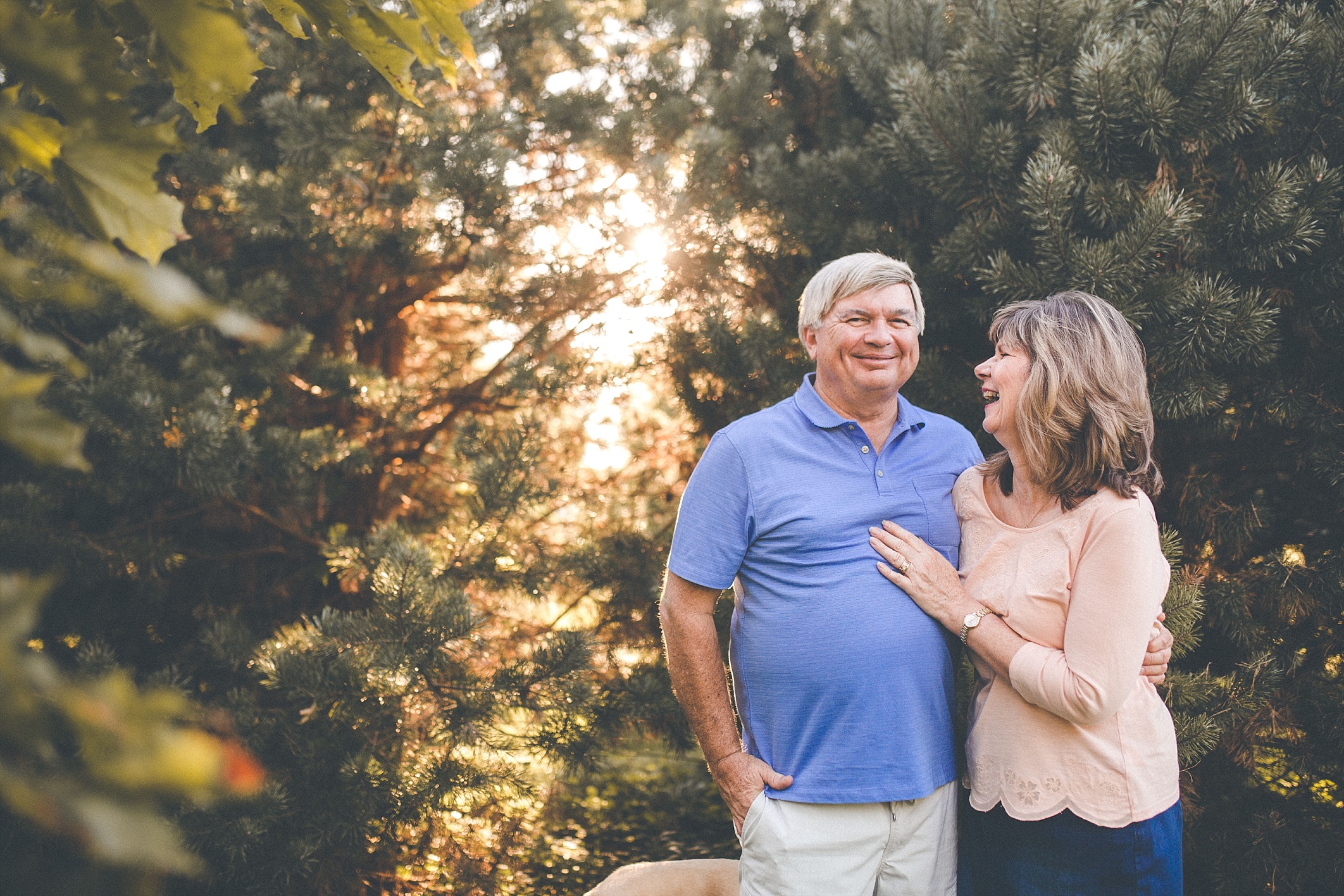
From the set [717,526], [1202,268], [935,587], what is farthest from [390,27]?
[1202,268]

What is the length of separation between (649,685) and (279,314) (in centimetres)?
252

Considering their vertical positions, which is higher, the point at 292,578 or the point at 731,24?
the point at 731,24

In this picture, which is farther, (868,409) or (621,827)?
(621,827)

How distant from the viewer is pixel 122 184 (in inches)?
28.5

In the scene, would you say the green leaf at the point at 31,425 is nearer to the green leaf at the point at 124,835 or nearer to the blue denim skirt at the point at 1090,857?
the green leaf at the point at 124,835

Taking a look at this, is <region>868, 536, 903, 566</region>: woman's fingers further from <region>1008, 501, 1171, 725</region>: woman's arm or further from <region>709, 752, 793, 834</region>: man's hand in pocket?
<region>709, 752, 793, 834</region>: man's hand in pocket

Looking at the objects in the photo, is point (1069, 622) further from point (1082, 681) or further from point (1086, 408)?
point (1086, 408)

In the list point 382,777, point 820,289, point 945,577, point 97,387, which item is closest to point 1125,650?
point 945,577

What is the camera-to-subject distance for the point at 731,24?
406cm

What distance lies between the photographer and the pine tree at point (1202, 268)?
2.26 m

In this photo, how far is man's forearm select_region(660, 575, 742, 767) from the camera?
206cm

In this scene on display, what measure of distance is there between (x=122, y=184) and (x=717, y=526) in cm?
153

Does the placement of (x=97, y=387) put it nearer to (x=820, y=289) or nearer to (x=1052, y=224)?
(x=820, y=289)

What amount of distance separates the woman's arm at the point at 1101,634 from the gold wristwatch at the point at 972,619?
0.07 m
